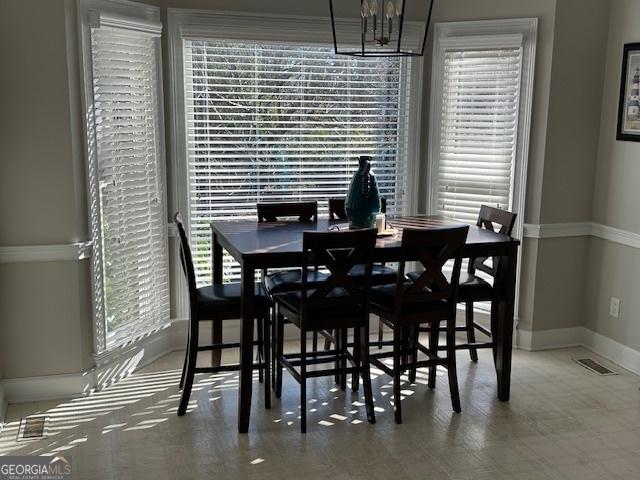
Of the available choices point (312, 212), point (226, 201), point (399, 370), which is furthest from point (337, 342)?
point (226, 201)

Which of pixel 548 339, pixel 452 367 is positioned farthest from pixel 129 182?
pixel 548 339

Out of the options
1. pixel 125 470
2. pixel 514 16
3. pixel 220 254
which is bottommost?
pixel 125 470

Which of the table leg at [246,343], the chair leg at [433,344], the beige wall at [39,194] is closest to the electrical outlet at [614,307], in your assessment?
the chair leg at [433,344]

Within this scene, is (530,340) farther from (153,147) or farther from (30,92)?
(30,92)

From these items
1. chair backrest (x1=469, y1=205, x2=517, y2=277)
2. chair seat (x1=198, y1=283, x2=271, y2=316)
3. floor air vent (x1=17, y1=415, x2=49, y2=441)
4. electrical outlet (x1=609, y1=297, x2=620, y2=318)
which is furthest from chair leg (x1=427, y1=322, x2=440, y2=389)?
floor air vent (x1=17, y1=415, x2=49, y2=441)

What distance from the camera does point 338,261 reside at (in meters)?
3.43

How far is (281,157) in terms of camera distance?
15.8 feet

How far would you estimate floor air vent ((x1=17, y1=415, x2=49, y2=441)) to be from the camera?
11.5ft

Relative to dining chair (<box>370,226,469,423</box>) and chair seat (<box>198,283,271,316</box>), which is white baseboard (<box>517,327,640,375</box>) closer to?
dining chair (<box>370,226,469,423</box>)

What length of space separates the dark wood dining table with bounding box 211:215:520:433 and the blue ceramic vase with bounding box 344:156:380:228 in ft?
0.63

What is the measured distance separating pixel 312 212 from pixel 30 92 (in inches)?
69.2

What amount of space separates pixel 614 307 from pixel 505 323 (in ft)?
3.73

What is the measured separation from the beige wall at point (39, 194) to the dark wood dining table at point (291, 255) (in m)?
0.83

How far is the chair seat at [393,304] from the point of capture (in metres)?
3.63
